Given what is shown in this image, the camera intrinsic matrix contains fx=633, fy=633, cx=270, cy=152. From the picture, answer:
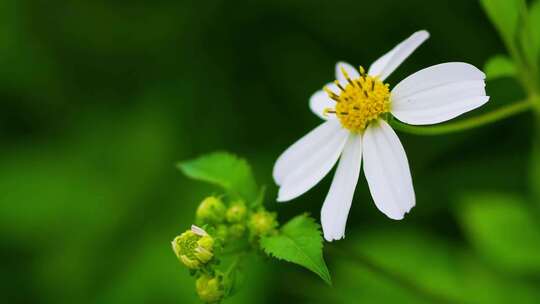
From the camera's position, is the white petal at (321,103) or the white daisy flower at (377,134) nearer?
the white daisy flower at (377,134)

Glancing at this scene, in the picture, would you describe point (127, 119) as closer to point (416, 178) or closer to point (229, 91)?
point (229, 91)

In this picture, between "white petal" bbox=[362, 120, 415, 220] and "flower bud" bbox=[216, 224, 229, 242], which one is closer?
"white petal" bbox=[362, 120, 415, 220]

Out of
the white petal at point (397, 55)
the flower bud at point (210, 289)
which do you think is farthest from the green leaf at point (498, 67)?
the flower bud at point (210, 289)

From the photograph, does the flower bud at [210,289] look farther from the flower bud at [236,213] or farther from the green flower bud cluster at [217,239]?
the flower bud at [236,213]

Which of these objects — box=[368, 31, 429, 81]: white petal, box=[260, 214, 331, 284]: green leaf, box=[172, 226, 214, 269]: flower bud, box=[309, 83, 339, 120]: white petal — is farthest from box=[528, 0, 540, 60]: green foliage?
box=[172, 226, 214, 269]: flower bud

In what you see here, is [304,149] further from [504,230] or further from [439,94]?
[504,230]

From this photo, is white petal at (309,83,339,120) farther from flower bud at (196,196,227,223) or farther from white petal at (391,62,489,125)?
flower bud at (196,196,227,223)
